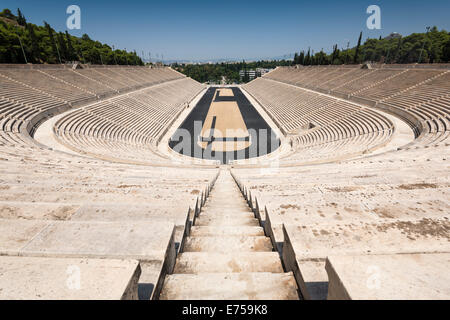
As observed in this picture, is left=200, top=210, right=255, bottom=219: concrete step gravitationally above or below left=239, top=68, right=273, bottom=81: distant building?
below

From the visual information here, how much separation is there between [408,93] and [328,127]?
859 cm

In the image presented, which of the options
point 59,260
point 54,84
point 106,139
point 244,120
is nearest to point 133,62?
point 54,84

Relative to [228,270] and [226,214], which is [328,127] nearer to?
[226,214]

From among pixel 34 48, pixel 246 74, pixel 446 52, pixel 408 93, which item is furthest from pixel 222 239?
pixel 246 74

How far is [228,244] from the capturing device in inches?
109

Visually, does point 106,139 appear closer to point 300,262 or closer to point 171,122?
point 171,122

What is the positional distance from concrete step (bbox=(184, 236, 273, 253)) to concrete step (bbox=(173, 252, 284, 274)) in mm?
284

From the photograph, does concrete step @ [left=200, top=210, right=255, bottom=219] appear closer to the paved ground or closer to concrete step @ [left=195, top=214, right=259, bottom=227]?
concrete step @ [left=195, top=214, right=259, bottom=227]

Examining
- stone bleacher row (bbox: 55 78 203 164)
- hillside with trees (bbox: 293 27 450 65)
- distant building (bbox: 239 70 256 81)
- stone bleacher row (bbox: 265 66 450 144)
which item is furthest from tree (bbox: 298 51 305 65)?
stone bleacher row (bbox: 55 78 203 164)

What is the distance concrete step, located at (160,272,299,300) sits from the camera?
69.5 inches

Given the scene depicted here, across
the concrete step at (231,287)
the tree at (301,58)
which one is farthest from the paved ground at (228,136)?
the tree at (301,58)

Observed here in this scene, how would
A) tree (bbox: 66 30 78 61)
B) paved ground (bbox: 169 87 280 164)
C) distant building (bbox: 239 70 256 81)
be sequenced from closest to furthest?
paved ground (bbox: 169 87 280 164)
tree (bbox: 66 30 78 61)
distant building (bbox: 239 70 256 81)

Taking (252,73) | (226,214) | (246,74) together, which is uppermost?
(252,73)
